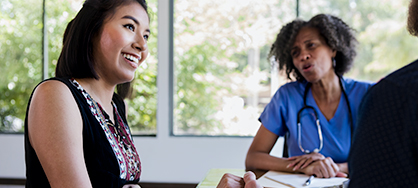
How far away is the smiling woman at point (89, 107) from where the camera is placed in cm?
92

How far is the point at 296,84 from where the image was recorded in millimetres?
1988

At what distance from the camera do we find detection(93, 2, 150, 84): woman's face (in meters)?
1.15

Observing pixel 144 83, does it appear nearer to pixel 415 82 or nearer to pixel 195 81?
pixel 195 81

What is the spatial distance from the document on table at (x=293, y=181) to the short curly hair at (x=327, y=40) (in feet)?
2.63

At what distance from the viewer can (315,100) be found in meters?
1.89

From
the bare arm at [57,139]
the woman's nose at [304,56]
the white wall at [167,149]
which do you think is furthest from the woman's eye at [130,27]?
the white wall at [167,149]

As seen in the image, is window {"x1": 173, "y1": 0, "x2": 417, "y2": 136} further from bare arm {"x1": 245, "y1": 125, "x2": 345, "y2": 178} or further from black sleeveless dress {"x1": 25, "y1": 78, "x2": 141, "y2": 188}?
black sleeveless dress {"x1": 25, "y1": 78, "x2": 141, "y2": 188}

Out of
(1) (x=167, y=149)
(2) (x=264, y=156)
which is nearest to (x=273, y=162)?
(2) (x=264, y=156)

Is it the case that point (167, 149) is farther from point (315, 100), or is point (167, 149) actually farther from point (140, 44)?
point (140, 44)

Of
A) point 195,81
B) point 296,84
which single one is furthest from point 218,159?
point 296,84

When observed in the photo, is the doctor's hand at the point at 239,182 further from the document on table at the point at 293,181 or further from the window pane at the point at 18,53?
the window pane at the point at 18,53

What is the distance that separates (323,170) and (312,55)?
0.71 metres

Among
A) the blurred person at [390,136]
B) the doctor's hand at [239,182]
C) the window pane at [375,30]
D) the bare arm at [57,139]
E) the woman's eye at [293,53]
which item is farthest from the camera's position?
the window pane at [375,30]

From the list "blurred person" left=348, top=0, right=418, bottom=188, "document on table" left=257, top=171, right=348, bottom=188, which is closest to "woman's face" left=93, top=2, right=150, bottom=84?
"document on table" left=257, top=171, right=348, bottom=188
